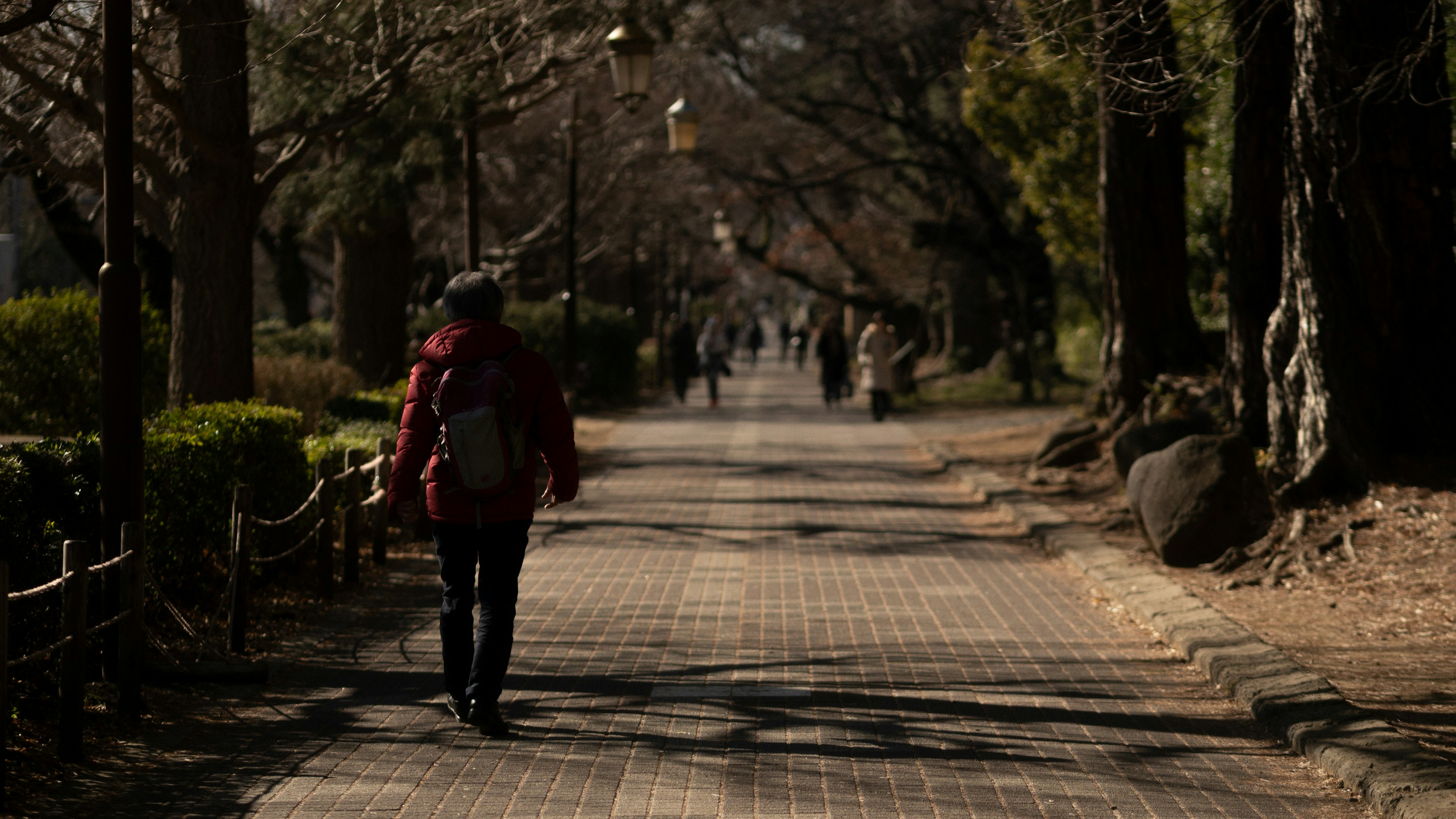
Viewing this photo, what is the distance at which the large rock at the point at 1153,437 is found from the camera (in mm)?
12742

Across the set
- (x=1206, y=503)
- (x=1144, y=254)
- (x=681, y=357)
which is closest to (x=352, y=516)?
(x=1206, y=503)

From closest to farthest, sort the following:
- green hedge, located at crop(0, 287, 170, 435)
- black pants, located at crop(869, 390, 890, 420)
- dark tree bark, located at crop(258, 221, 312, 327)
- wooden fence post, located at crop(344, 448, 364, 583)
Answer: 1. wooden fence post, located at crop(344, 448, 364, 583)
2. green hedge, located at crop(0, 287, 170, 435)
3. black pants, located at crop(869, 390, 890, 420)
4. dark tree bark, located at crop(258, 221, 312, 327)

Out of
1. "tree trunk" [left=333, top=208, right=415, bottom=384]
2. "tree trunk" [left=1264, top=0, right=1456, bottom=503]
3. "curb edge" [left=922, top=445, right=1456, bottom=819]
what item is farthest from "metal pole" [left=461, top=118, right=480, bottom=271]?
"tree trunk" [left=1264, top=0, right=1456, bottom=503]

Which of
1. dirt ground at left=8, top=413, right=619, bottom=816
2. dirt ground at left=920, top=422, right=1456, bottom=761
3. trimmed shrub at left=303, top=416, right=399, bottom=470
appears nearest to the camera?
dirt ground at left=8, top=413, right=619, bottom=816

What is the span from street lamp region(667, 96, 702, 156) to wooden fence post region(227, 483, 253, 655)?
12.7 m

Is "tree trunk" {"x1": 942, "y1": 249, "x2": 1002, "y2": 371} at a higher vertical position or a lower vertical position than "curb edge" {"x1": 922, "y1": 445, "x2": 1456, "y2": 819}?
higher

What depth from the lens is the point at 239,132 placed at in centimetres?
1049

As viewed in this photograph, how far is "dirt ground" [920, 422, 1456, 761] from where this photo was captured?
20.9 feet

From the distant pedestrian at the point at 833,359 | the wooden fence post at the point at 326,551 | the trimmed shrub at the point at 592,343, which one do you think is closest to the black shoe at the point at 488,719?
the wooden fence post at the point at 326,551

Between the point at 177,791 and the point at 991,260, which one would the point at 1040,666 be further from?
the point at 991,260

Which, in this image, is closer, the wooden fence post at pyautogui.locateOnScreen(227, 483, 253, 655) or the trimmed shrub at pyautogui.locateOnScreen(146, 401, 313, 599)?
the wooden fence post at pyautogui.locateOnScreen(227, 483, 253, 655)

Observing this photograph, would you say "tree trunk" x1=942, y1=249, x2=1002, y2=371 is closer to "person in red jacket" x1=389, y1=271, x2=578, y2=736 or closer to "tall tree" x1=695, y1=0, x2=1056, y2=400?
"tall tree" x1=695, y1=0, x2=1056, y2=400

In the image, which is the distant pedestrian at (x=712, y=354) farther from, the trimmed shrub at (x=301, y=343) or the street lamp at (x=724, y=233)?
the trimmed shrub at (x=301, y=343)

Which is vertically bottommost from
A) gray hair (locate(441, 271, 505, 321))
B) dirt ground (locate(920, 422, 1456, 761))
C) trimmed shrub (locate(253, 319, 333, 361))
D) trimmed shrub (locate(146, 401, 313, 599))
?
dirt ground (locate(920, 422, 1456, 761))
